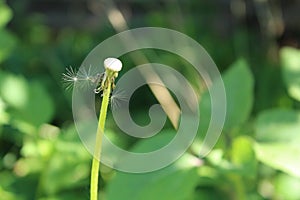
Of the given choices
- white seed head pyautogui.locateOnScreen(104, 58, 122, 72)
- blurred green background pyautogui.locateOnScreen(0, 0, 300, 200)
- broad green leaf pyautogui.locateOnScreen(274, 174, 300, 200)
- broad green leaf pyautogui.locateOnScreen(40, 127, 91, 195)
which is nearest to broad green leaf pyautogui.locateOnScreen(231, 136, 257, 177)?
blurred green background pyautogui.locateOnScreen(0, 0, 300, 200)

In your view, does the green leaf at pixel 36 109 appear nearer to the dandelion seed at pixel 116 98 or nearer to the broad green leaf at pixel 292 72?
the dandelion seed at pixel 116 98

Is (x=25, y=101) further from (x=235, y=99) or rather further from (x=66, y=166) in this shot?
(x=235, y=99)

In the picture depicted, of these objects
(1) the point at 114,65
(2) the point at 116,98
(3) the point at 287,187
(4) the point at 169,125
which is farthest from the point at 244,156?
(4) the point at 169,125

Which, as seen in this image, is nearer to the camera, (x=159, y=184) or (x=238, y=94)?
(x=159, y=184)

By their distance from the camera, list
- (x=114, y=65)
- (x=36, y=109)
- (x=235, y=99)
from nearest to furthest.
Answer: (x=114, y=65)
(x=235, y=99)
(x=36, y=109)

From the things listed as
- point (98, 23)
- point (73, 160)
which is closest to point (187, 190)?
point (73, 160)

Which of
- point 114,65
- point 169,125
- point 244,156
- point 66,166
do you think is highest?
point 169,125

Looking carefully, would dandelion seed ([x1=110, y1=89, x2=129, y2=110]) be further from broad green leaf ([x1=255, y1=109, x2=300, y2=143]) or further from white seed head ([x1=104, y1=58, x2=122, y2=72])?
broad green leaf ([x1=255, y1=109, x2=300, y2=143])
